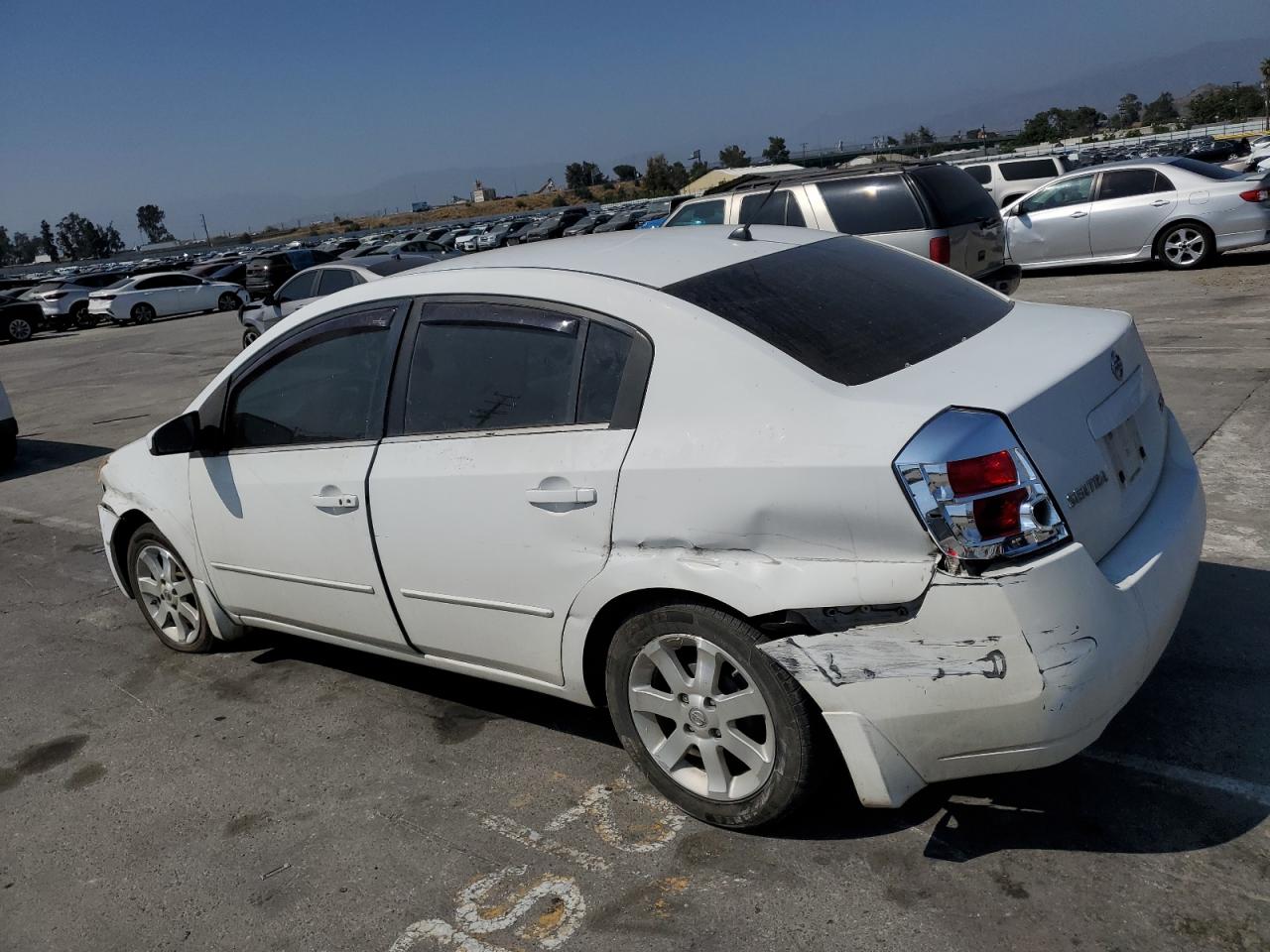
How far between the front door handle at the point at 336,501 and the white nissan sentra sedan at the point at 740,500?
15 mm

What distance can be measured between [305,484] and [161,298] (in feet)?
104

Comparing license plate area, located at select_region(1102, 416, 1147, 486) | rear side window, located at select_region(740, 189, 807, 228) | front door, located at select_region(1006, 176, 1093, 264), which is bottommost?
front door, located at select_region(1006, 176, 1093, 264)

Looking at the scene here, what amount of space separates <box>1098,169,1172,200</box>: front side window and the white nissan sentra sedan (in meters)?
12.4

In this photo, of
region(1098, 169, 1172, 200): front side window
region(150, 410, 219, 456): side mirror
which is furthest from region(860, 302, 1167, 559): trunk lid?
region(1098, 169, 1172, 200): front side window

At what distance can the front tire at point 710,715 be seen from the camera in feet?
9.69

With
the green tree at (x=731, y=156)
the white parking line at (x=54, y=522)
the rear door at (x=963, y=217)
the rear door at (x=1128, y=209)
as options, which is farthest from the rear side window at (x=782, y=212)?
the green tree at (x=731, y=156)

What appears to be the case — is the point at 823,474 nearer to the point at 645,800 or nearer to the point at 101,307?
the point at 645,800

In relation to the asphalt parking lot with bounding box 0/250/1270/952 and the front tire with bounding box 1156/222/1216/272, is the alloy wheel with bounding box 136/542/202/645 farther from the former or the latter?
the front tire with bounding box 1156/222/1216/272

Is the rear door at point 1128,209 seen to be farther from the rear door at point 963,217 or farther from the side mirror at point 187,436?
the side mirror at point 187,436

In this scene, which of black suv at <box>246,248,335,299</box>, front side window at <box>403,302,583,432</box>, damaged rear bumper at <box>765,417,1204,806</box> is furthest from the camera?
black suv at <box>246,248,335,299</box>

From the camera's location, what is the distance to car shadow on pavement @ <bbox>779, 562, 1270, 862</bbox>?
9.85 feet

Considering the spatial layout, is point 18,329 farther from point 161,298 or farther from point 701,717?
point 701,717

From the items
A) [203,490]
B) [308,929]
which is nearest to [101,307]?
[203,490]

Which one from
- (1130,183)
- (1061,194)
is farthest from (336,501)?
(1061,194)
